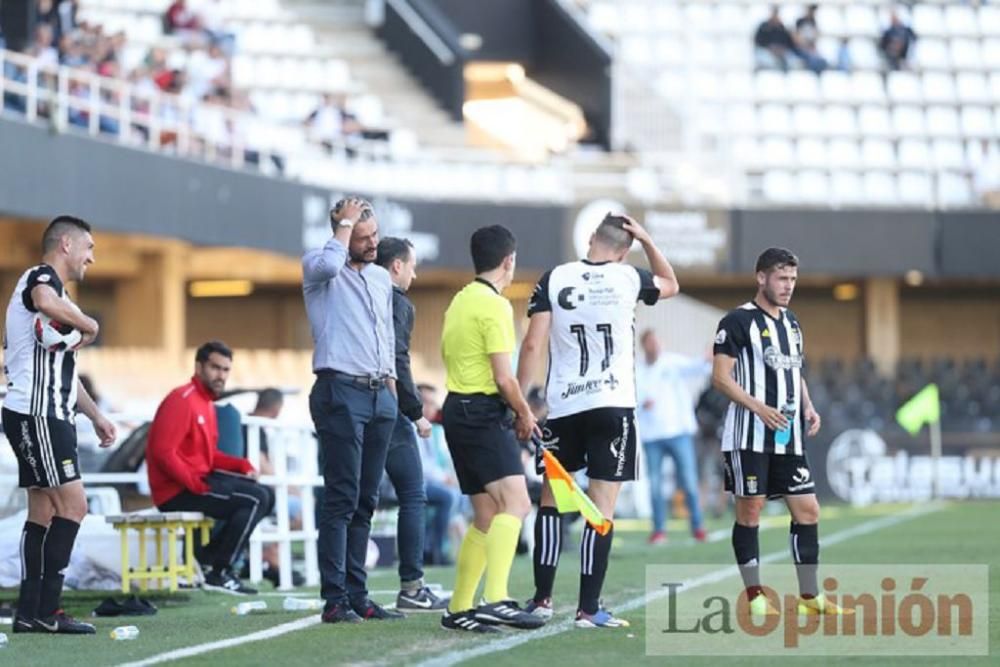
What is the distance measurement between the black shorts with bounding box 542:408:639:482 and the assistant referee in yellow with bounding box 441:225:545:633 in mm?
288

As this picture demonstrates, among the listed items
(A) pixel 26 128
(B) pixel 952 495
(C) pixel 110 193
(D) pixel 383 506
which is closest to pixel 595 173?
(B) pixel 952 495

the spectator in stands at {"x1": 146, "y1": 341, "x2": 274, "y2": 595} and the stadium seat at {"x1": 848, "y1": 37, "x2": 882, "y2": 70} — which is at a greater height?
the stadium seat at {"x1": 848, "y1": 37, "x2": 882, "y2": 70}

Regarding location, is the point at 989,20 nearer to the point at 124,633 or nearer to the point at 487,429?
the point at 487,429

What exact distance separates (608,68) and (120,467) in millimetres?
22295

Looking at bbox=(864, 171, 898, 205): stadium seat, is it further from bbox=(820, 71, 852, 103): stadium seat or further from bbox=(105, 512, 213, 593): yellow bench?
bbox=(105, 512, 213, 593): yellow bench

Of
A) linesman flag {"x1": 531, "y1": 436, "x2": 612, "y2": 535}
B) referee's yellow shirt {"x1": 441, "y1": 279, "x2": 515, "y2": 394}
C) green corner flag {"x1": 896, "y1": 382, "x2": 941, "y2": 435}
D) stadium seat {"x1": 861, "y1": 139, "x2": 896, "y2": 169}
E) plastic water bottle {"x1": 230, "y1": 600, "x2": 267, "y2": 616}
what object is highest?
stadium seat {"x1": 861, "y1": 139, "x2": 896, "y2": 169}

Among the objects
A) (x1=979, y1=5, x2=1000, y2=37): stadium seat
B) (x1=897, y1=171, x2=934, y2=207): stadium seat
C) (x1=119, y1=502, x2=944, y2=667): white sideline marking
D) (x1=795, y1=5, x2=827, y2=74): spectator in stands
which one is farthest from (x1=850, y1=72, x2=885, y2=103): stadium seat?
(x1=119, y1=502, x2=944, y2=667): white sideline marking

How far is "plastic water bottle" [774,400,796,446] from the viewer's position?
32.4 feet

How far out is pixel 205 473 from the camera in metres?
12.1

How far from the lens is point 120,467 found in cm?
1340

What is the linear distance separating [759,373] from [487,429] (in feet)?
4.98

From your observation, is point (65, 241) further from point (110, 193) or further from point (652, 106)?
point (652, 106)

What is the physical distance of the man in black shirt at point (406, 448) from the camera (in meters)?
10.4

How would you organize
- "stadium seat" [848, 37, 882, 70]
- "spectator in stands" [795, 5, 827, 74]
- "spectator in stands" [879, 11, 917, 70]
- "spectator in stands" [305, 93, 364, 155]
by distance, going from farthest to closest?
"stadium seat" [848, 37, 882, 70]
"spectator in stands" [879, 11, 917, 70]
"spectator in stands" [795, 5, 827, 74]
"spectator in stands" [305, 93, 364, 155]
